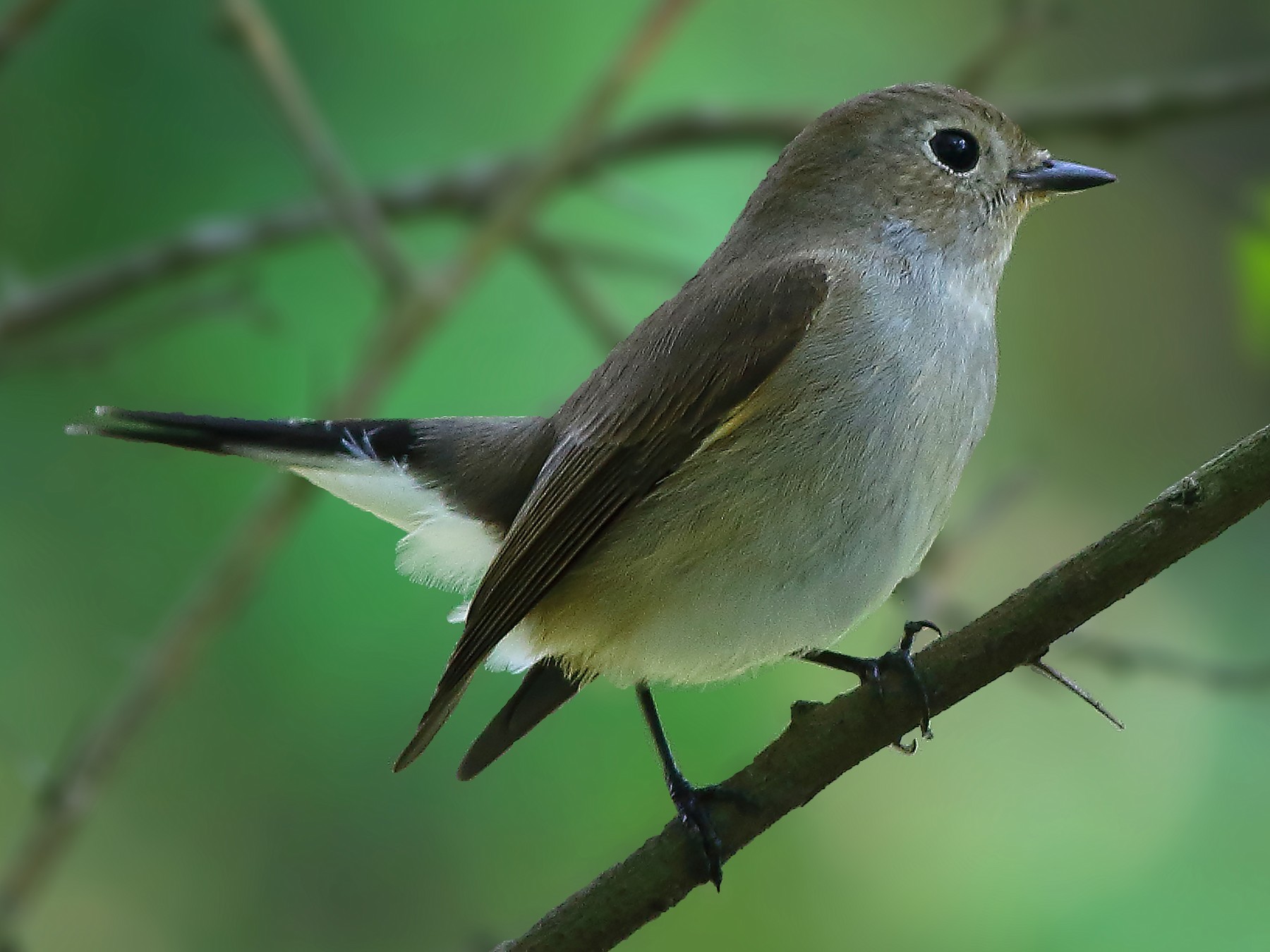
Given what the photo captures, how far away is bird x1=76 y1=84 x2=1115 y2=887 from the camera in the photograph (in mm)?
2855

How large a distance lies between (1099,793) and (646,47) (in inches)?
115

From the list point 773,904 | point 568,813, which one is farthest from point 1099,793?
point 568,813

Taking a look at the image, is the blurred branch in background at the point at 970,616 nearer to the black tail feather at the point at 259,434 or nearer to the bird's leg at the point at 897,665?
the bird's leg at the point at 897,665

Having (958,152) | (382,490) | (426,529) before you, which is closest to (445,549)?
(426,529)

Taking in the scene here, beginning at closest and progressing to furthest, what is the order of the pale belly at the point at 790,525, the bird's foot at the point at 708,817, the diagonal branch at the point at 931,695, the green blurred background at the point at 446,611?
the diagonal branch at the point at 931,695, the bird's foot at the point at 708,817, the pale belly at the point at 790,525, the green blurred background at the point at 446,611

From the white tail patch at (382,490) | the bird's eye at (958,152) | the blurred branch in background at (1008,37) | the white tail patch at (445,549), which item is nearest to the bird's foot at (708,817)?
the white tail patch at (445,549)

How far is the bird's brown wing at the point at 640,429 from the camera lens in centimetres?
295

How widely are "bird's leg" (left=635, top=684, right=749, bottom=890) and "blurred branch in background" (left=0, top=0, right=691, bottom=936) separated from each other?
4.24 ft

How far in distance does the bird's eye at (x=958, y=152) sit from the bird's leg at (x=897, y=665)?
1101 millimetres

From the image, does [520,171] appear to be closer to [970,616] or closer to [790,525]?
[970,616]

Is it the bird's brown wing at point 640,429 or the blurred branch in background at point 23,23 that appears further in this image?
the blurred branch in background at point 23,23

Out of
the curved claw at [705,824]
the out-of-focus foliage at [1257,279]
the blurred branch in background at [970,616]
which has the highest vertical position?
the out-of-focus foliage at [1257,279]

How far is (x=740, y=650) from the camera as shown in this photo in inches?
118

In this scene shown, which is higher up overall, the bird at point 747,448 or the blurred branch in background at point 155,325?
the blurred branch in background at point 155,325
